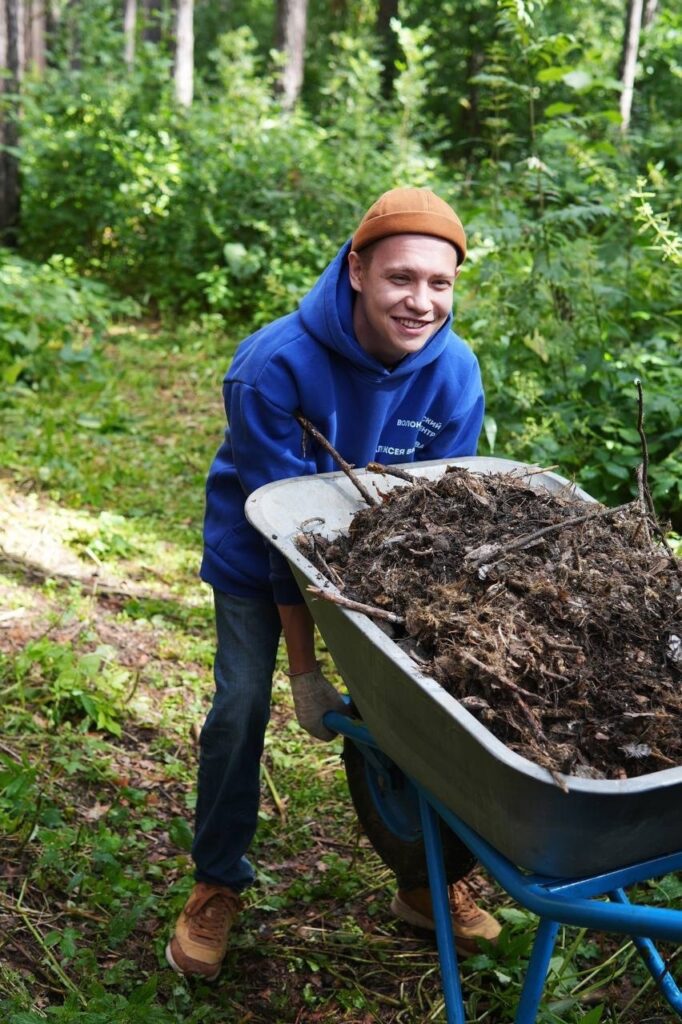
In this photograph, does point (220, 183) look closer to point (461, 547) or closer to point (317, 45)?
point (461, 547)

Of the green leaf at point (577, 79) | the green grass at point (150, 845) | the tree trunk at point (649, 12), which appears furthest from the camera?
the tree trunk at point (649, 12)

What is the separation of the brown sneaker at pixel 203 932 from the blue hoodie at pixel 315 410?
79 centimetres

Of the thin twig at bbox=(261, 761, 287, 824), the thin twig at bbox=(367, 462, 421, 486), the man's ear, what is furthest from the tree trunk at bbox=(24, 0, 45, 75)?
the thin twig at bbox=(367, 462, 421, 486)

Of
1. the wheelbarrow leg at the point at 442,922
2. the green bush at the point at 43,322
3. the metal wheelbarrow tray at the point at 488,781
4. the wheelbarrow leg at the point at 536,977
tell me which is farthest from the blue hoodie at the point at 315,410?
the green bush at the point at 43,322

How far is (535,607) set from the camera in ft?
5.50

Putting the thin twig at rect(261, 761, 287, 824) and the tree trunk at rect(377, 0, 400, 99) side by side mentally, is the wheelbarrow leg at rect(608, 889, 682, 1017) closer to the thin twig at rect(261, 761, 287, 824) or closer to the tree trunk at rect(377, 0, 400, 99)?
the thin twig at rect(261, 761, 287, 824)

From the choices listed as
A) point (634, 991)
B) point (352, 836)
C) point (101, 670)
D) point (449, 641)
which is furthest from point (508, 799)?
point (101, 670)

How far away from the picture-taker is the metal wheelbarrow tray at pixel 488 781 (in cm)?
Result: 131

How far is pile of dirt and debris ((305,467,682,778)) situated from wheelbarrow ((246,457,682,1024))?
6 cm

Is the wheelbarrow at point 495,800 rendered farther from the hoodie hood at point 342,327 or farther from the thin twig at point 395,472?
the hoodie hood at point 342,327

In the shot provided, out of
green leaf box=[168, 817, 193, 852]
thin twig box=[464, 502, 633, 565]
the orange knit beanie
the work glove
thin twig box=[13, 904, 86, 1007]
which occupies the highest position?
the orange knit beanie

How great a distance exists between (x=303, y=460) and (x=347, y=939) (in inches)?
51.6

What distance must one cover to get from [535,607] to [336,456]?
0.62m

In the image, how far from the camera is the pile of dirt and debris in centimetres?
149
